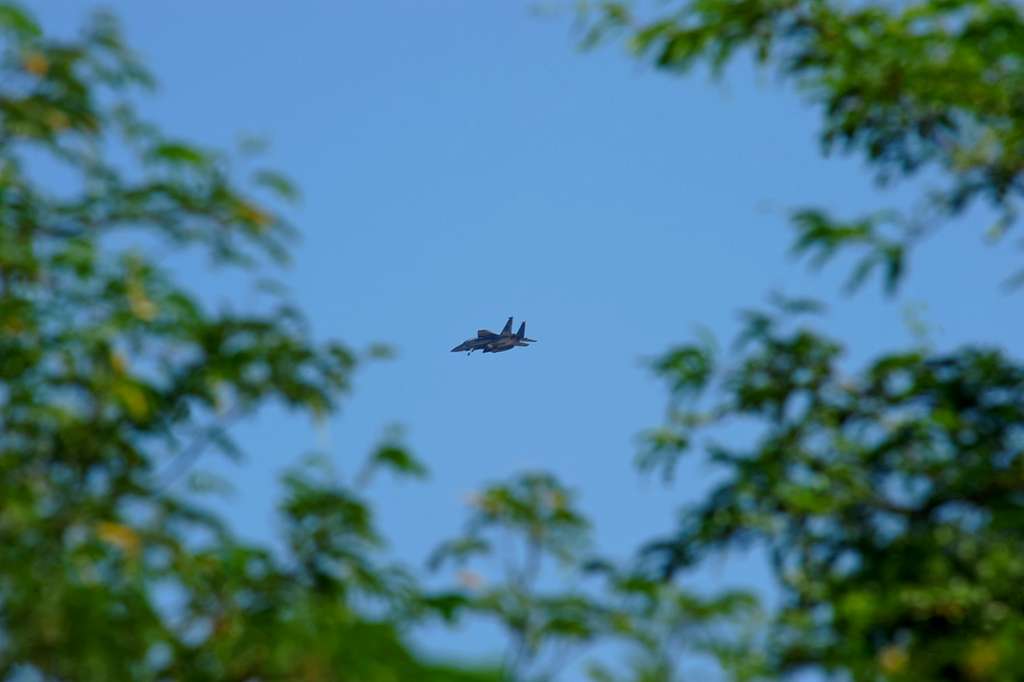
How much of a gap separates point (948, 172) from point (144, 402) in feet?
19.1

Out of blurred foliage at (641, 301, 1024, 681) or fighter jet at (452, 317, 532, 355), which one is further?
fighter jet at (452, 317, 532, 355)

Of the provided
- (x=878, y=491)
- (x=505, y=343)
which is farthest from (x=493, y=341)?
(x=878, y=491)

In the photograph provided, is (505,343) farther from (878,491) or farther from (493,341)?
(878,491)

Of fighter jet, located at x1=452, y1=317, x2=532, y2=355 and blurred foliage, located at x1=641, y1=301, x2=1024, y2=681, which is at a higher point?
fighter jet, located at x1=452, y1=317, x2=532, y2=355

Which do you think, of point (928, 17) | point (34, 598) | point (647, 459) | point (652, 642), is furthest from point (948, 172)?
point (34, 598)

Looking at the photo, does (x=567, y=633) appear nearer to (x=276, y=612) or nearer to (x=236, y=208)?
(x=276, y=612)

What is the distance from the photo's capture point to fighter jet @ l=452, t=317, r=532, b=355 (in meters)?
12.4

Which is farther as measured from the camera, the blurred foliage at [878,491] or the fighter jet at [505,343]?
the fighter jet at [505,343]

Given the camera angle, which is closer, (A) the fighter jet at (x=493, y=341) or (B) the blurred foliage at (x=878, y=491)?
(B) the blurred foliage at (x=878, y=491)

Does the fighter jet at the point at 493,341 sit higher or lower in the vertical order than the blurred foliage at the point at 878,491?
higher

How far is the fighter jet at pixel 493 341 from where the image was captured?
1238 centimetres

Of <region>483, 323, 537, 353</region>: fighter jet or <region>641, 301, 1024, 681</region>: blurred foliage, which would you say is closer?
<region>641, 301, 1024, 681</region>: blurred foliage

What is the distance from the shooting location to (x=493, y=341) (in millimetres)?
12492

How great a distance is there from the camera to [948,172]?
33.4ft
